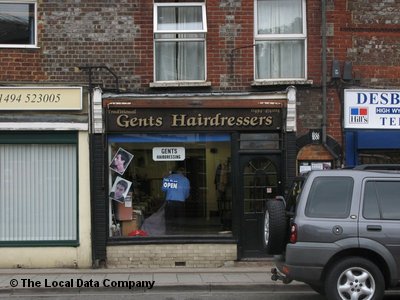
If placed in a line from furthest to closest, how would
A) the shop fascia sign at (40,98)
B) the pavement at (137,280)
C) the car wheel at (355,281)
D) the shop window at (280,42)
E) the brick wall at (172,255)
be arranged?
1. the shop window at (280,42)
2. the brick wall at (172,255)
3. the shop fascia sign at (40,98)
4. the pavement at (137,280)
5. the car wheel at (355,281)

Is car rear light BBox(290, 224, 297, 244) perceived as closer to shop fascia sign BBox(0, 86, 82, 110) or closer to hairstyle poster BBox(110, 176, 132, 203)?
hairstyle poster BBox(110, 176, 132, 203)

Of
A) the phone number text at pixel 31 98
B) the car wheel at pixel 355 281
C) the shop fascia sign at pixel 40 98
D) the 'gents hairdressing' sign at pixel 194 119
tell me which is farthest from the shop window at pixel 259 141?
the car wheel at pixel 355 281

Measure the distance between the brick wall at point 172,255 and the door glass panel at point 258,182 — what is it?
0.95 metres

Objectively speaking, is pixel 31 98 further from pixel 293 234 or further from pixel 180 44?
pixel 293 234

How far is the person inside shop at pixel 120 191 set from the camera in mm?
11633

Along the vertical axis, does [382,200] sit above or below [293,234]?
above

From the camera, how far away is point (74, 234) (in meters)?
11.5

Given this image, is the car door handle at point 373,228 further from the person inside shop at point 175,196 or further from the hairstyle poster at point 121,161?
the hairstyle poster at point 121,161

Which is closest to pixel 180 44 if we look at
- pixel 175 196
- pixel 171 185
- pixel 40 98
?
pixel 171 185

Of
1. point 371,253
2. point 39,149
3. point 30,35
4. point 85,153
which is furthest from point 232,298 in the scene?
point 30,35

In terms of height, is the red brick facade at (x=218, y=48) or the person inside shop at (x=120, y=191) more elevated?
the red brick facade at (x=218, y=48)

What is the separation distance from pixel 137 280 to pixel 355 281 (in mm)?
3902

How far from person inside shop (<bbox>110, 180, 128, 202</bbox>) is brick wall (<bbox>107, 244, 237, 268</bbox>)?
3.16 feet

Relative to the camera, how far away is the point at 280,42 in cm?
1190
